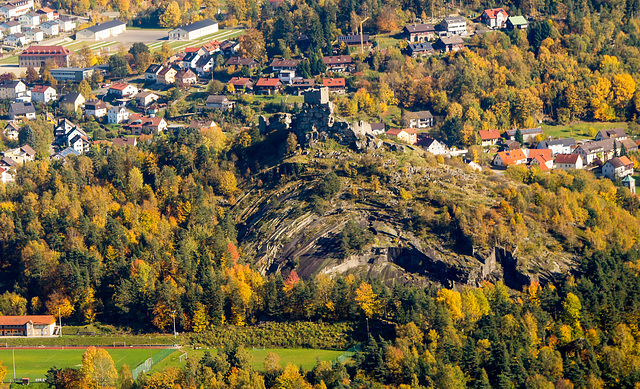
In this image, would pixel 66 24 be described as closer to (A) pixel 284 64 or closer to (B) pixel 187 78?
(B) pixel 187 78

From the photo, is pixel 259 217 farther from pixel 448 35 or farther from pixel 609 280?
pixel 448 35

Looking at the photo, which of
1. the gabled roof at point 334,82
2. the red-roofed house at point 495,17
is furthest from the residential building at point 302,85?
the red-roofed house at point 495,17

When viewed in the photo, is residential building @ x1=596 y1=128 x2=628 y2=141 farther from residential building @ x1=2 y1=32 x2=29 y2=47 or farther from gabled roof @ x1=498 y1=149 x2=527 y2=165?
residential building @ x1=2 y1=32 x2=29 y2=47

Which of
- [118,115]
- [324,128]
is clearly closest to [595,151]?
[324,128]

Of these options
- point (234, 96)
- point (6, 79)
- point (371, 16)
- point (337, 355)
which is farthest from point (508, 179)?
point (6, 79)

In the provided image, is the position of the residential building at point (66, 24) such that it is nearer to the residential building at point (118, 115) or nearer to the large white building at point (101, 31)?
the large white building at point (101, 31)

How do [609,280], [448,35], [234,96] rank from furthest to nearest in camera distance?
→ [448,35], [234,96], [609,280]

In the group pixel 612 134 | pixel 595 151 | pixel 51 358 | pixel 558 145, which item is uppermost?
pixel 612 134
